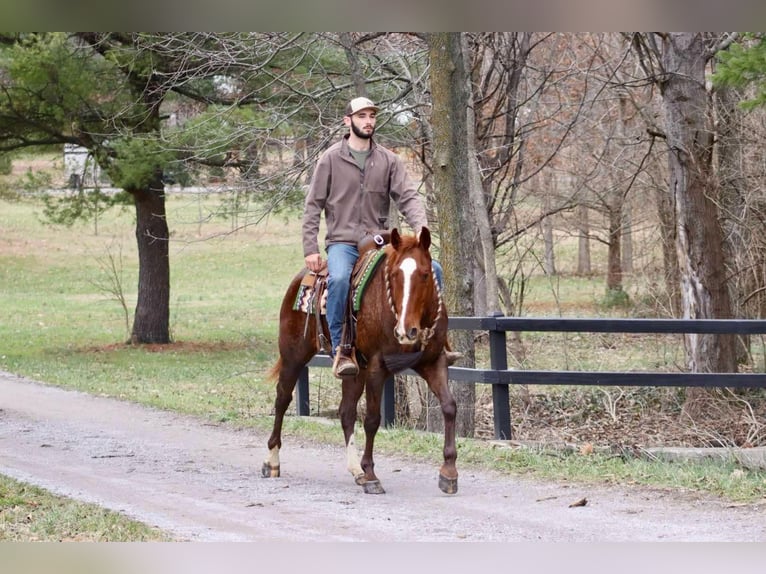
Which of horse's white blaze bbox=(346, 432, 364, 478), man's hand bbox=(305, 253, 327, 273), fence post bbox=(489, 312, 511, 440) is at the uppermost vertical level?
man's hand bbox=(305, 253, 327, 273)

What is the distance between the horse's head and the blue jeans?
0.49 m

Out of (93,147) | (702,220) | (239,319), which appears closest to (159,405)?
(702,220)

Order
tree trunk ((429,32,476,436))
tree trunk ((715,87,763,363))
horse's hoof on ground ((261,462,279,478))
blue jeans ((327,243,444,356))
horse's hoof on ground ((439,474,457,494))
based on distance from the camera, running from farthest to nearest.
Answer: tree trunk ((715,87,763,363)) → tree trunk ((429,32,476,436)) → horse's hoof on ground ((261,462,279,478)) → blue jeans ((327,243,444,356)) → horse's hoof on ground ((439,474,457,494))

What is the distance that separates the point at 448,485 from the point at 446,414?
56 centimetres

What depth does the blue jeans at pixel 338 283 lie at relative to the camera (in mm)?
8992

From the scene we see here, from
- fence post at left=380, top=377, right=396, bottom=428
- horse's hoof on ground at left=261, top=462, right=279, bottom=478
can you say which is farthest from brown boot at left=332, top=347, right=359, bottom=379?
fence post at left=380, top=377, right=396, bottom=428

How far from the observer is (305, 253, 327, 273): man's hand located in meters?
9.24

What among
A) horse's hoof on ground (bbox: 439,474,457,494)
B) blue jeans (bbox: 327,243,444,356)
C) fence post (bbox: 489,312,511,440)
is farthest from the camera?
fence post (bbox: 489,312,511,440)

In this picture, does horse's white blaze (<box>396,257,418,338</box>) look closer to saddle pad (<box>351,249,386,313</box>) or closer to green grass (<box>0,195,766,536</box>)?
saddle pad (<box>351,249,386,313</box>)

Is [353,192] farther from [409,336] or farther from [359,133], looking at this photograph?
[409,336]

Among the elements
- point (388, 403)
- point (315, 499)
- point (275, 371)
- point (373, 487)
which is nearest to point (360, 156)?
point (275, 371)

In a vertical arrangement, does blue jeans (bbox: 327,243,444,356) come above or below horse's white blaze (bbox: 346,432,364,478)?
above

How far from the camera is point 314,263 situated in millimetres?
9289

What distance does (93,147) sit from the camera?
2283cm
